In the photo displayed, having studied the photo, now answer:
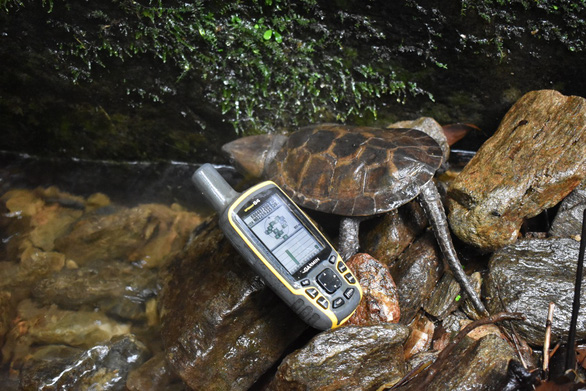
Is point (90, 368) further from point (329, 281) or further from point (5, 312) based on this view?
point (329, 281)

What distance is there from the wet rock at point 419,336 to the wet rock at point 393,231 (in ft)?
1.54

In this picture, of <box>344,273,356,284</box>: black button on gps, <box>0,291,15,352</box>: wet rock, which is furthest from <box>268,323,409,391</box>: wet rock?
<box>0,291,15,352</box>: wet rock

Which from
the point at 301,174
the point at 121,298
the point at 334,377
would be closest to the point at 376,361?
the point at 334,377

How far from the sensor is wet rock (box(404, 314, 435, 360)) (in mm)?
2967

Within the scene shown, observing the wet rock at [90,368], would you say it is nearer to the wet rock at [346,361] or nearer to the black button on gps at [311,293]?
the wet rock at [346,361]

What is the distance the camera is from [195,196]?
4.61 metres

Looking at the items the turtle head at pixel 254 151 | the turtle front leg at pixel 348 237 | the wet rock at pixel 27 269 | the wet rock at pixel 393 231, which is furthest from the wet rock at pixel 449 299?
the wet rock at pixel 27 269

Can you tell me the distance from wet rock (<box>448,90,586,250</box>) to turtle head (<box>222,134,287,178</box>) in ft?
4.95

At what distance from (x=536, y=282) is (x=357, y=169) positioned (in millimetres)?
1397

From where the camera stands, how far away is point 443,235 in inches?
123

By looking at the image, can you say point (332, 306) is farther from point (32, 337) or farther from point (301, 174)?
point (32, 337)

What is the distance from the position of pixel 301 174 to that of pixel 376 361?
4.93 feet

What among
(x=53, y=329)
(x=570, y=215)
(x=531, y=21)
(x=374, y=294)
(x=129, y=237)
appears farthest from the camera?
(x=129, y=237)

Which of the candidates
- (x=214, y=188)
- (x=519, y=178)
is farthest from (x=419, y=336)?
(x=214, y=188)
